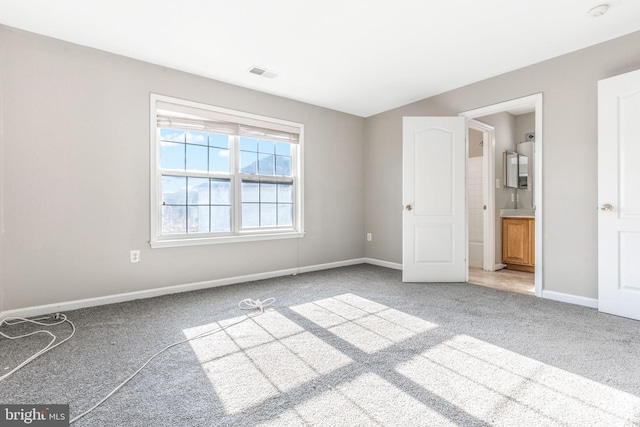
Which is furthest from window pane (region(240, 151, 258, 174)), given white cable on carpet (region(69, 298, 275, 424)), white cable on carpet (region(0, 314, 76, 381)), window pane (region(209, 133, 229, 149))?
white cable on carpet (region(0, 314, 76, 381))

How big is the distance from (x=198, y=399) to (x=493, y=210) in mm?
4526

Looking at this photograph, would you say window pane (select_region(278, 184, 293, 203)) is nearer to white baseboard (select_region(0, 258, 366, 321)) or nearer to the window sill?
the window sill

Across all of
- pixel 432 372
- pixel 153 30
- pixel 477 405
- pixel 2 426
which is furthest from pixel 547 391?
pixel 153 30

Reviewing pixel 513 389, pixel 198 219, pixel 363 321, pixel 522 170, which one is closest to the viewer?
pixel 513 389

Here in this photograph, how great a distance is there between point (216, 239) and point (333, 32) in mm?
2474

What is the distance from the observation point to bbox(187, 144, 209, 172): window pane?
11.6ft

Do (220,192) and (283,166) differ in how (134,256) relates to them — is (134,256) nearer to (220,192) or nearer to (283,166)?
(220,192)

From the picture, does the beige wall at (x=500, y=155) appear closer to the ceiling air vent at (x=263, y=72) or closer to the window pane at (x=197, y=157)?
the ceiling air vent at (x=263, y=72)

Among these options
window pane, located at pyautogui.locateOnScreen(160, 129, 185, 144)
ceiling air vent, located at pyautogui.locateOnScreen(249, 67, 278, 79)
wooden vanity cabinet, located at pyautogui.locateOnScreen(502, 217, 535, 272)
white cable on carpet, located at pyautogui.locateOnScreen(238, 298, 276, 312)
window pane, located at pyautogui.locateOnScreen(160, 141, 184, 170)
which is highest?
ceiling air vent, located at pyautogui.locateOnScreen(249, 67, 278, 79)

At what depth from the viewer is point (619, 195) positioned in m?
2.61

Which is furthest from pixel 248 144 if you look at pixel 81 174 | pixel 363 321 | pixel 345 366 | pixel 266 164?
pixel 345 366

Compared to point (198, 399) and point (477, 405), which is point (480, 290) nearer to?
point (477, 405)

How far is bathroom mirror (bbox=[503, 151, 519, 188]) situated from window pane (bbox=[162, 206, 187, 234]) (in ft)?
15.4

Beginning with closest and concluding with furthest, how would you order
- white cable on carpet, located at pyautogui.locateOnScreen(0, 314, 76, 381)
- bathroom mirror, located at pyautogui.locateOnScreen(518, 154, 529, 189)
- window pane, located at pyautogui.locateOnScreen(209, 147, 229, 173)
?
white cable on carpet, located at pyautogui.locateOnScreen(0, 314, 76, 381) < window pane, located at pyautogui.locateOnScreen(209, 147, 229, 173) < bathroom mirror, located at pyautogui.locateOnScreen(518, 154, 529, 189)
